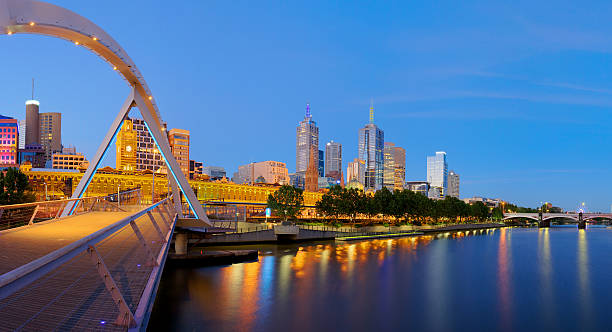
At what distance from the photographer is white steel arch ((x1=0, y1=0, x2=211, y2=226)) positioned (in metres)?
13.0

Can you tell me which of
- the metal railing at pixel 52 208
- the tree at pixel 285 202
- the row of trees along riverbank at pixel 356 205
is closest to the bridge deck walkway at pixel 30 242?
the metal railing at pixel 52 208

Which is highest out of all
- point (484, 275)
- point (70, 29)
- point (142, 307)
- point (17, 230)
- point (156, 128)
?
point (70, 29)

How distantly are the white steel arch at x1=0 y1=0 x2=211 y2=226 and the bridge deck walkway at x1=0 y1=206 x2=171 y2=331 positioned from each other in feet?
21.2

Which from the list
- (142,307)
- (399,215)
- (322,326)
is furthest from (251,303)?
(399,215)

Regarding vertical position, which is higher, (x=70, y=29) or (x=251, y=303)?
(x=70, y=29)

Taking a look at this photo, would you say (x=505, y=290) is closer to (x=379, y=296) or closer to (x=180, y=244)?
(x=379, y=296)

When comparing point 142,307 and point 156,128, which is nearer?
point 142,307

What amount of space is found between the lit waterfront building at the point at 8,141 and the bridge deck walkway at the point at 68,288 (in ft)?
683

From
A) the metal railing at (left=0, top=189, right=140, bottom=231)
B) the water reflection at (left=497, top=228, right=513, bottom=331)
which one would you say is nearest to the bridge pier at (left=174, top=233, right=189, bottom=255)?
the metal railing at (left=0, top=189, right=140, bottom=231)

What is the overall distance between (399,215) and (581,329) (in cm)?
8417

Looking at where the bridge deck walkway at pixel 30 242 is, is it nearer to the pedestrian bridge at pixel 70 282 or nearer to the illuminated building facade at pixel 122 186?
the pedestrian bridge at pixel 70 282

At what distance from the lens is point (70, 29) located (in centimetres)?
1681

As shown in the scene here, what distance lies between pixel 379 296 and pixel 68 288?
27.9 metres

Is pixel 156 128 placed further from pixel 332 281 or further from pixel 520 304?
pixel 520 304
